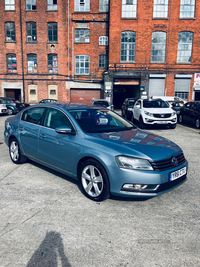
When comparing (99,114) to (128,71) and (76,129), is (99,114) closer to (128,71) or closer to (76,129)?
(76,129)

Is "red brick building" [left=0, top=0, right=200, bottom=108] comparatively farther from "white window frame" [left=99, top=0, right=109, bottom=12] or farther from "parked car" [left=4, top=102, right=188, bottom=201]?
"parked car" [left=4, top=102, right=188, bottom=201]

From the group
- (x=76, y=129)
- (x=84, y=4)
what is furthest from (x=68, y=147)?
(x=84, y=4)

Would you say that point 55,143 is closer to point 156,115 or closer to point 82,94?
point 156,115

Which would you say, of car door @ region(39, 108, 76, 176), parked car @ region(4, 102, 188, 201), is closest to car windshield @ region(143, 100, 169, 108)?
parked car @ region(4, 102, 188, 201)

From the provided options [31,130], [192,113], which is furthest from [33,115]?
[192,113]

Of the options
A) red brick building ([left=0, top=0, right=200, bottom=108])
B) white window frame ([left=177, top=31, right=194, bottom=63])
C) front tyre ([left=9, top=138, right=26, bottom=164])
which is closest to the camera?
front tyre ([left=9, top=138, right=26, bottom=164])

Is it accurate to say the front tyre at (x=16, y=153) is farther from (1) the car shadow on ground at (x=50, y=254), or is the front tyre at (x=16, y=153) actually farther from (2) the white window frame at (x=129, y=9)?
(2) the white window frame at (x=129, y=9)

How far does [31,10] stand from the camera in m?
29.0

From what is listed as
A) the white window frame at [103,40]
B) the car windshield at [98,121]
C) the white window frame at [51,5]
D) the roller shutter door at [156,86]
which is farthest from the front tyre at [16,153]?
the white window frame at [51,5]

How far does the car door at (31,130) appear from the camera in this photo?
17.0 ft

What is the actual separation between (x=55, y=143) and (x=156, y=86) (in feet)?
81.6

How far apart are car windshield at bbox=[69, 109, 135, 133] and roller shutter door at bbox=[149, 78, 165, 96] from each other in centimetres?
2355

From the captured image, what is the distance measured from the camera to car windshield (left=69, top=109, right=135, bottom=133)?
4.55 m

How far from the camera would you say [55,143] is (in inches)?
183
